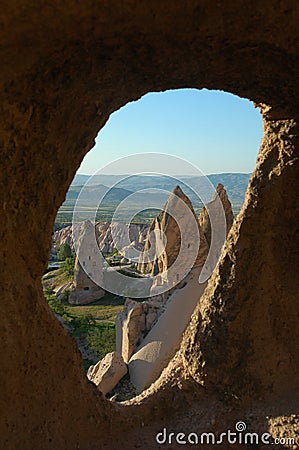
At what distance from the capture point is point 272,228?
2654 millimetres

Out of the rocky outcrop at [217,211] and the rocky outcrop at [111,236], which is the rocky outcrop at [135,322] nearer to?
the rocky outcrop at [217,211]

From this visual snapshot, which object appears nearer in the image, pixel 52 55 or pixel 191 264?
pixel 52 55

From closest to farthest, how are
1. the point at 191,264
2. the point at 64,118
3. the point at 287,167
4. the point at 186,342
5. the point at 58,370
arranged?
1. the point at 64,118
2. the point at 58,370
3. the point at 287,167
4. the point at 186,342
5. the point at 191,264

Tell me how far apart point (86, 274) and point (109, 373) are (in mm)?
9989

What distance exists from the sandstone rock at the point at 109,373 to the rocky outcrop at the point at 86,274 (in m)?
9.36

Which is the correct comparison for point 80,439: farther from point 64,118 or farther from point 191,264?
point 191,264

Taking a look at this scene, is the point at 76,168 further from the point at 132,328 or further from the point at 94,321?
the point at 94,321

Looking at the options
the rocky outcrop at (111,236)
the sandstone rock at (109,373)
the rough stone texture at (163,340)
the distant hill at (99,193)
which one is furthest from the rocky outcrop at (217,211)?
the rocky outcrop at (111,236)

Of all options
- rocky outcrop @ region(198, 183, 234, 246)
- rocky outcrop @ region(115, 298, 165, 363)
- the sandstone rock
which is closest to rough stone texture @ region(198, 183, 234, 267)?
rocky outcrop @ region(198, 183, 234, 246)

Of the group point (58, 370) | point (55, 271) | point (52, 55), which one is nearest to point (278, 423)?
point (58, 370)

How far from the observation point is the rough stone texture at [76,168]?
1.48 m

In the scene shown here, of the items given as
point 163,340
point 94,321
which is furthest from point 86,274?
point 163,340

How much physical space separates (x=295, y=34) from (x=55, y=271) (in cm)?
2446

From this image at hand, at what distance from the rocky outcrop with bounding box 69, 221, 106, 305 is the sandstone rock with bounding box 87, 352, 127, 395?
936cm
